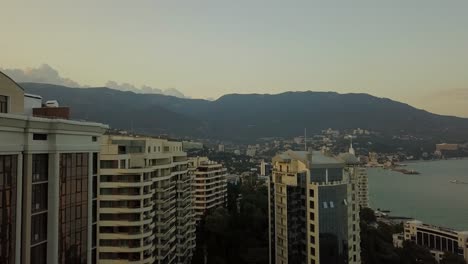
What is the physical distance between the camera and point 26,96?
27.6 ft

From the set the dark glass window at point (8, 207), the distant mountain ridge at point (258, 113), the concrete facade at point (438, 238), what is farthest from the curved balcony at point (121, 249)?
the distant mountain ridge at point (258, 113)

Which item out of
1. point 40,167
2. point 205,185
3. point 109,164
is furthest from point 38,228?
point 205,185

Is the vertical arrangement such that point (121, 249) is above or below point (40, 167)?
below

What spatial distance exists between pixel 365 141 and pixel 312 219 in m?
96.9

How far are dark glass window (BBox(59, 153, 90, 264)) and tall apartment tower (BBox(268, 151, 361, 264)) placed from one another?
35.0ft

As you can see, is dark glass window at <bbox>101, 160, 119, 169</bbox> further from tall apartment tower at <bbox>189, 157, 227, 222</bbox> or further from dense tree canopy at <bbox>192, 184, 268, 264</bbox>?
tall apartment tower at <bbox>189, 157, 227, 222</bbox>

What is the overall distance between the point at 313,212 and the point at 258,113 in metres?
112

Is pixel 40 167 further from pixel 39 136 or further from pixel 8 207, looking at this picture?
pixel 8 207

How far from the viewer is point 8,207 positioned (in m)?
6.21

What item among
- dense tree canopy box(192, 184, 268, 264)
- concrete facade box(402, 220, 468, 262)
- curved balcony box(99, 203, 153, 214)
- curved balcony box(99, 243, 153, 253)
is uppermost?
curved balcony box(99, 203, 153, 214)

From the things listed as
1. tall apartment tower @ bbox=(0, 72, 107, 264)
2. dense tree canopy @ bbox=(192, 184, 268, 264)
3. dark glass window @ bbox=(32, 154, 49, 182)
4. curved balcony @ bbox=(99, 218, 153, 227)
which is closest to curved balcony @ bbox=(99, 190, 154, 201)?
curved balcony @ bbox=(99, 218, 153, 227)

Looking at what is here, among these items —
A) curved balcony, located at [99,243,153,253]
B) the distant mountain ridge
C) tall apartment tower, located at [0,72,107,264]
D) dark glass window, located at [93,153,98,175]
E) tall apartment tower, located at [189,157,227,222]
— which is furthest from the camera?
the distant mountain ridge

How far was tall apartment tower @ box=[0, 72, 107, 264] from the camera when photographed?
6.28 metres

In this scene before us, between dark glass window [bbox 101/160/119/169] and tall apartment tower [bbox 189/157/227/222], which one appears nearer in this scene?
dark glass window [bbox 101/160/119/169]
